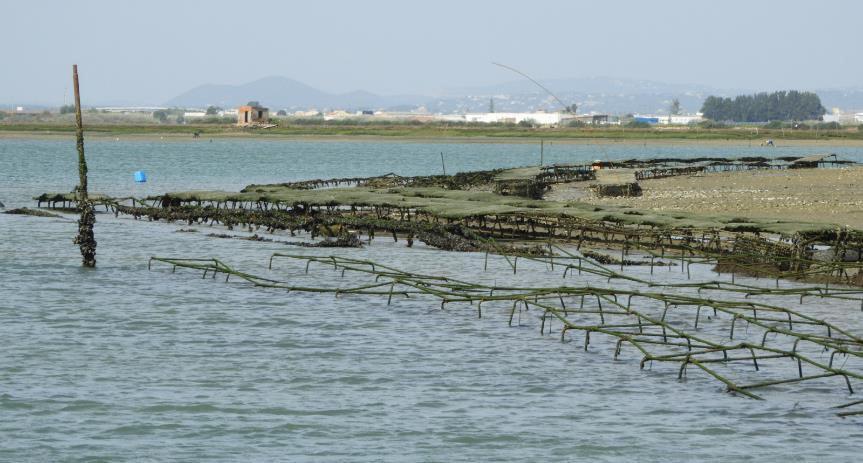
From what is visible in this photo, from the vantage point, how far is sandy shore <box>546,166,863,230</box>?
109 feet

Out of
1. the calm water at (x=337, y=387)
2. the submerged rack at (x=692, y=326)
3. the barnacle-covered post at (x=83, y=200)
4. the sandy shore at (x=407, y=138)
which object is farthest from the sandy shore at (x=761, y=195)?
the sandy shore at (x=407, y=138)

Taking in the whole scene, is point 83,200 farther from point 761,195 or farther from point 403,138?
point 403,138

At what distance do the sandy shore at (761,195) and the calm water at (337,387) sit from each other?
12065mm

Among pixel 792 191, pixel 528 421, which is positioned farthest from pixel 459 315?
pixel 792 191

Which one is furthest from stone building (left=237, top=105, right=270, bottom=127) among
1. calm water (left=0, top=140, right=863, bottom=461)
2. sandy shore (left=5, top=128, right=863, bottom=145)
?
calm water (left=0, top=140, right=863, bottom=461)

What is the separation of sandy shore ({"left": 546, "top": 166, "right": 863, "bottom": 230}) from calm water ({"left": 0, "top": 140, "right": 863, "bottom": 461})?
1206 cm

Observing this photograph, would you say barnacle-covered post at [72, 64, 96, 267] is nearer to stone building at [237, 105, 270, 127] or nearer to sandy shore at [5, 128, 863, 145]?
sandy shore at [5, 128, 863, 145]

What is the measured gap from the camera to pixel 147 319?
18.2 metres

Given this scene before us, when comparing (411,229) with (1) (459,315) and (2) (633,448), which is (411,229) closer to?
(1) (459,315)

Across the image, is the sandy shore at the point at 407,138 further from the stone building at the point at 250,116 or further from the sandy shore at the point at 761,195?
the sandy shore at the point at 761,195

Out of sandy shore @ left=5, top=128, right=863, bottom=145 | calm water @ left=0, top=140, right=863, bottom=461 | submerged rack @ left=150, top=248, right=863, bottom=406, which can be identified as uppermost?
submerged rack @ left=150, top=248, right=863, bottom=406

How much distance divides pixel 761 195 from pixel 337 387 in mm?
29869

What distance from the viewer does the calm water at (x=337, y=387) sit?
37.0 ft

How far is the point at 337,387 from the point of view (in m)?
13.7
